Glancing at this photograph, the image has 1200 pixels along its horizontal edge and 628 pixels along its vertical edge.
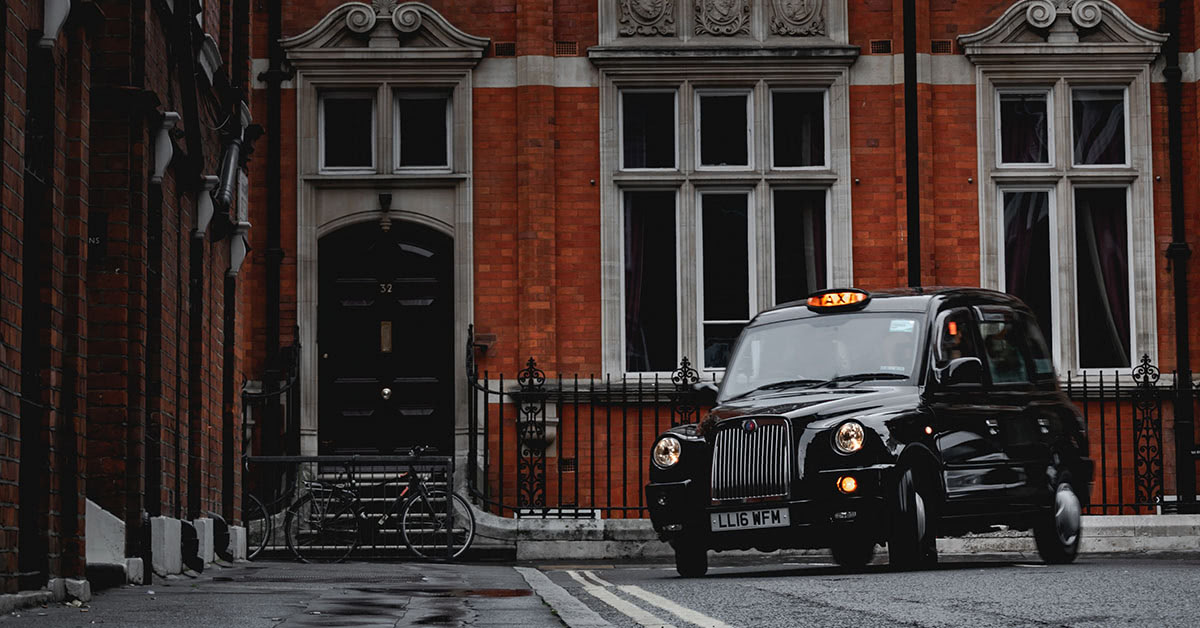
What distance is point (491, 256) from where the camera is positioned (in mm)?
21719

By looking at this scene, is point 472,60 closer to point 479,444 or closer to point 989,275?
point 479,444

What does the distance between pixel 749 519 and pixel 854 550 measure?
2.69ft

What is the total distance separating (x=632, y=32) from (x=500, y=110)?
6.11 feet

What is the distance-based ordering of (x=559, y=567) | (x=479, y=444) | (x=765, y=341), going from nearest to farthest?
(x=765, y=341) → (x=559, y=567) → (x=479, y=444)

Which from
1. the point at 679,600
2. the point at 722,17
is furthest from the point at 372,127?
the point at 679,600

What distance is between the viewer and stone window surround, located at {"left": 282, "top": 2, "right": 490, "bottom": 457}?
856 inches

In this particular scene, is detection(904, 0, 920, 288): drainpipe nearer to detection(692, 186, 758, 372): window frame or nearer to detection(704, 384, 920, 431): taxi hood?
detection(692, 186, 758, 372): window frame

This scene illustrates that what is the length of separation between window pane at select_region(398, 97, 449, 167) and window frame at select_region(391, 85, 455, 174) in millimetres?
42

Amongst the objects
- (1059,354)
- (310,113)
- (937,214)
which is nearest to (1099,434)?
(1059,354)

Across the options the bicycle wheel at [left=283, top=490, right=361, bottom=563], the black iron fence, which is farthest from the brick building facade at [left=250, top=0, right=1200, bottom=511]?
the bicycle wheel at [left=283, top=490, right=361, bottom=563]

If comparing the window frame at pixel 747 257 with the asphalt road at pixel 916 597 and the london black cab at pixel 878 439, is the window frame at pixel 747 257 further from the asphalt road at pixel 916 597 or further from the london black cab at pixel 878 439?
the asphalt road at pixel 916 597

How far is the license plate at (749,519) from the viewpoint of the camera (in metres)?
12.3

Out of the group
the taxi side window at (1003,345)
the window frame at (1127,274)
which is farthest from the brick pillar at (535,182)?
the taxi side window at (1003,345)

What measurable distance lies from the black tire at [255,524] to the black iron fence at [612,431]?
8.04ft
